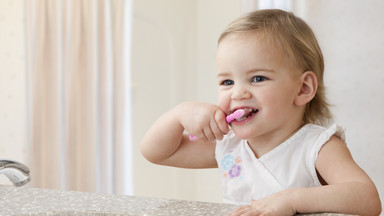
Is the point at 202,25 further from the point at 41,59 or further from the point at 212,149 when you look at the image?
the point at 212,149

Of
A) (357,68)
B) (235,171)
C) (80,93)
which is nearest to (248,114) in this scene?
(235,171)

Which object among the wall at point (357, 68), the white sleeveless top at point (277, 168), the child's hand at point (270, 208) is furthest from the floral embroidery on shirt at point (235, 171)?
the wall at point (357, 68)

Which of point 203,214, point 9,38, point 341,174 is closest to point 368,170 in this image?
point 341,174

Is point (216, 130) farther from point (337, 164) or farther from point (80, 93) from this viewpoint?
point (80, 93)

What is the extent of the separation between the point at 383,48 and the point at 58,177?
1.56 m

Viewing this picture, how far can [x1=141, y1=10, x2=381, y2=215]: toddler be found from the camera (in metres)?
0.84

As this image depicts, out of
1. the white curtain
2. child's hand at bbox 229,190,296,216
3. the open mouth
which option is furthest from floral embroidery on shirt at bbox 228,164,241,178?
the white curtain

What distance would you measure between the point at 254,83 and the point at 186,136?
0.28 meters

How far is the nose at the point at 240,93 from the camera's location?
0.82 metres

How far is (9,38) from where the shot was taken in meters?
2.61

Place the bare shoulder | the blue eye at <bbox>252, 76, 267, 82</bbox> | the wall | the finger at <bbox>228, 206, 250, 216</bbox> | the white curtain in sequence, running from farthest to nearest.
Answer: the white curtain, the wall, the blue eye at <bbox>252, 76, 267, 82</bbox>, the bare shoulder, the finger at <bbox>228, 206, 250, 216</bbox>

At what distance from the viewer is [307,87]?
0.92 metres

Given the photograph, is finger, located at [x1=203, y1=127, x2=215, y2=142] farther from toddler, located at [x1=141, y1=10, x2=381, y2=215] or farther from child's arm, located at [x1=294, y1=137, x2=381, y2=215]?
child's arm, located at [x1=294, y1=137, x2=381, y2=215]

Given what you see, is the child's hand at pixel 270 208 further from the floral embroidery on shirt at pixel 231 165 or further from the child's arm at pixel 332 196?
the floral embroidery on shirt at pixel 231 165
